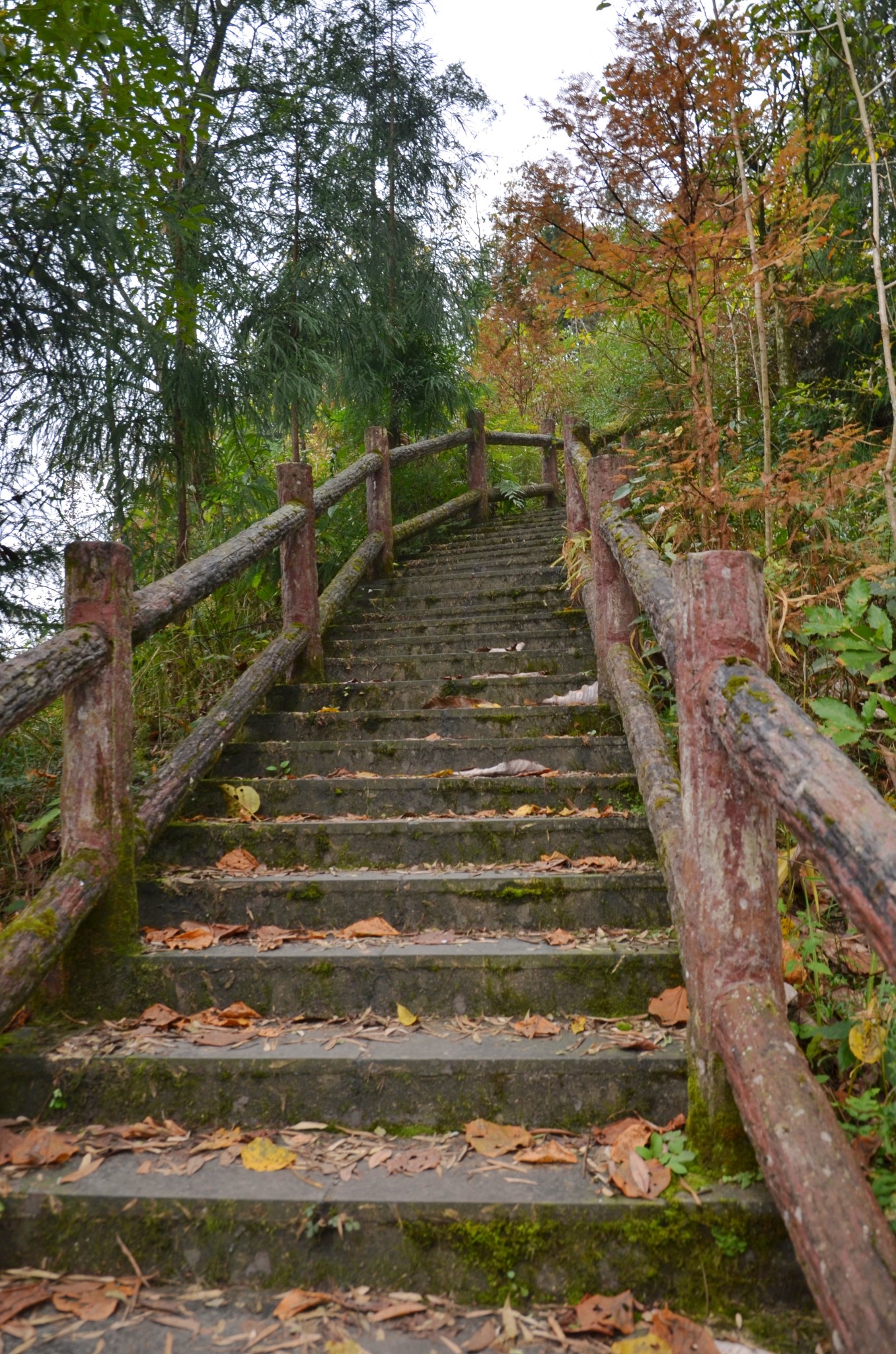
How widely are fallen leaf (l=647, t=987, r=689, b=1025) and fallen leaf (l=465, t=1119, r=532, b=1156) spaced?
423 mm

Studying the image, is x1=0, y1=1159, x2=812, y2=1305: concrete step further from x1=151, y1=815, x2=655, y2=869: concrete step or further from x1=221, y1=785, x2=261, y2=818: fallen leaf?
x1=221, y1=785, x2=261, y2=818: fallen leaf

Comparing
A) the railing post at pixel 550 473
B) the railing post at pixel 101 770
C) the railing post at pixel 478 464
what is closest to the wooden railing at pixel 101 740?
the railing post at pixel 101 770

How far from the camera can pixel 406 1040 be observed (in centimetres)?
213

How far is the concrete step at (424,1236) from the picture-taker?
163 cm

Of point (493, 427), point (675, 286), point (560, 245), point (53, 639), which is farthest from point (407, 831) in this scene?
point (493, 427)

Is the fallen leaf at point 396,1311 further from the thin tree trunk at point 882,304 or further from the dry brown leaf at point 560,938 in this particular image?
the thin tree trunk at point 882,304

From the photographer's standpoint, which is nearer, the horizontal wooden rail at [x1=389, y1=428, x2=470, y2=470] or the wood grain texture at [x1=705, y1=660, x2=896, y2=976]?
the wood grain texture at [x1=705, y1=660, x2=896, y2=976]

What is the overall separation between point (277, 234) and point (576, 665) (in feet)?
14.4

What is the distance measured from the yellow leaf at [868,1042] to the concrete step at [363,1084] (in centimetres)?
35

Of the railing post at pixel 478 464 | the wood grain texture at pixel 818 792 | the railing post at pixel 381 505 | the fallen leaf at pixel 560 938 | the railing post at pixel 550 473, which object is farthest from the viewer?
the railing post at pixel 550 473

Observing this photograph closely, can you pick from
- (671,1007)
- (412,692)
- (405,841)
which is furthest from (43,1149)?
(412,692)

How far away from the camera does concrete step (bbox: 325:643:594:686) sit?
14.2ft

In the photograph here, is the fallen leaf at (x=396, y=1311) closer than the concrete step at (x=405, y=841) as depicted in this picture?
Yes

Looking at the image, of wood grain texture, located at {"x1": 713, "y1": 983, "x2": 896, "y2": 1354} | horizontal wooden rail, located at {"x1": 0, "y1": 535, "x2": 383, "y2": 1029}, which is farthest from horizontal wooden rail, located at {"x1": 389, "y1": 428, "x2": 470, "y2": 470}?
wood grain texture, located at {"x1": 713, "y1": 983, "x2": 896, "y2": 1354}
